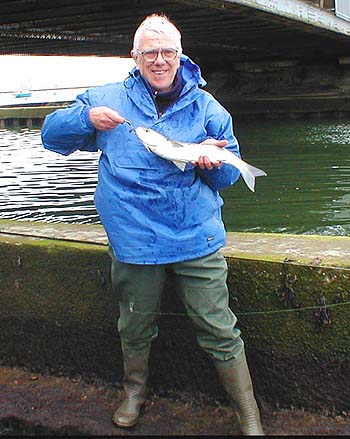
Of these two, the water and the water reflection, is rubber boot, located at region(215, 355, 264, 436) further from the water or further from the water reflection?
the water reflection

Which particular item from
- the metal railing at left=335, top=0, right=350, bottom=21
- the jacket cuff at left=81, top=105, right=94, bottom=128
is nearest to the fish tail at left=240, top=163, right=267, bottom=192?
the jacket cuff at left=81, top=105, right=94, bottom=128

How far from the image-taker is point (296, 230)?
9414 millimetres

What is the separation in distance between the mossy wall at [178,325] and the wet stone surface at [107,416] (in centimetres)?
8

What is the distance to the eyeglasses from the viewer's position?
326cm

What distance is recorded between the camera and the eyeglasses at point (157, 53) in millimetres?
3256

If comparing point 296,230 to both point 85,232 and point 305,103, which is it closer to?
point 85,232

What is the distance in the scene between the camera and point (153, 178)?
3361mm

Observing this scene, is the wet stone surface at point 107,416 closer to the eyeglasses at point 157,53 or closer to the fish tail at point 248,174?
the fish tail at point 248,174

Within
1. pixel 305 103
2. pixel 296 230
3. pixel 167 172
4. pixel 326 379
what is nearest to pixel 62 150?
pixel 167 172

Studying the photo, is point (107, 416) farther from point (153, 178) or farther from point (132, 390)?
point (153, 178)

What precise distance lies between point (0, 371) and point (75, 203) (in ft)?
24.1

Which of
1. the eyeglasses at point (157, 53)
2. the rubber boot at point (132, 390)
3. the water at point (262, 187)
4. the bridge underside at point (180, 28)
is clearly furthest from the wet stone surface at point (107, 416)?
the bridge underside at point (180, 28)

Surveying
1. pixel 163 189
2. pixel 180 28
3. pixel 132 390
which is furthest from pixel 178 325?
pixel 180 28

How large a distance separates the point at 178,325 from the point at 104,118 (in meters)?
1.39
